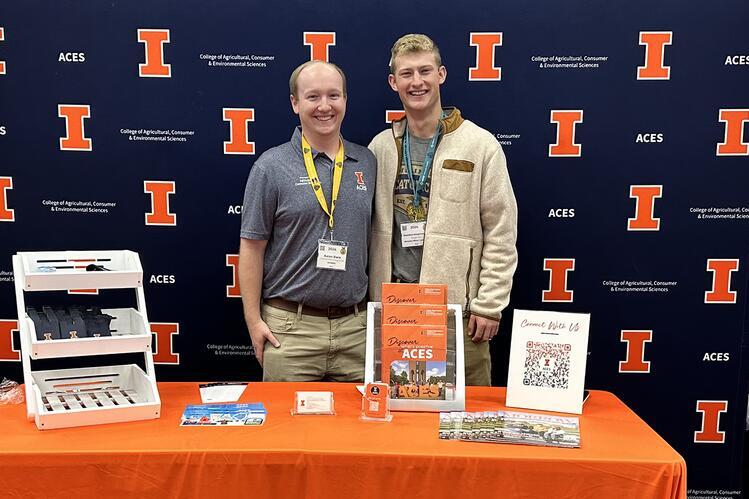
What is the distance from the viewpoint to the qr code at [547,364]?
1943 mm

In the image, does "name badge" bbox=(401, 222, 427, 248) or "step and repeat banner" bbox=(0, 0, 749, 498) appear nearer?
"name badge" bbox=(401, 222, 427, 248)

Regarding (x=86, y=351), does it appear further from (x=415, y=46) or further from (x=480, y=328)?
(x=415, y=46)

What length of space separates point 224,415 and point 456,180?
1.10m

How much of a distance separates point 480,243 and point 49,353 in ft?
4.63

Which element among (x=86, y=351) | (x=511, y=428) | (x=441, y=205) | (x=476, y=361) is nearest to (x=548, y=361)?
(x=511, y=428)

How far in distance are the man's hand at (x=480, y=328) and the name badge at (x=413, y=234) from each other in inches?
12.9

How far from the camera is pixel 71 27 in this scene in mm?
2686

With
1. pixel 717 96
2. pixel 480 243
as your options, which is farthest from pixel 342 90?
pixel 717 96

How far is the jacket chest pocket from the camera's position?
7.73 ft

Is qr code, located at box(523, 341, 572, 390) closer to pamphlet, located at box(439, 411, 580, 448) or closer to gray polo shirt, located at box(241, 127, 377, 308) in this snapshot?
pamphlet, located at box(439, 411, 580, 448)

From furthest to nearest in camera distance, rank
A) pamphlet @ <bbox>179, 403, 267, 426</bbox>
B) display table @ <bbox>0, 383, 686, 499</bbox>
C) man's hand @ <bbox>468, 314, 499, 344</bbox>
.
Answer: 1. man's hand @ <bbox>468, 314, 499, 344</bbox>
2. pamphlet @ <bbox>179, 403, 267, 426</bbox>
3. display table @ <bbox>0, 383, 686, 499</bbox>

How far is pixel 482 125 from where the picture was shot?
2.76 metres

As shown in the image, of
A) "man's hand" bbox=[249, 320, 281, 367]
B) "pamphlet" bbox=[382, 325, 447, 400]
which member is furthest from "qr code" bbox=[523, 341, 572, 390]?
"man's hand" bbox=[249, 320, 281, 367]

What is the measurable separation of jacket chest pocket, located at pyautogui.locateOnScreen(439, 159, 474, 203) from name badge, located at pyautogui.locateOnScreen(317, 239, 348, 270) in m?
0.40
